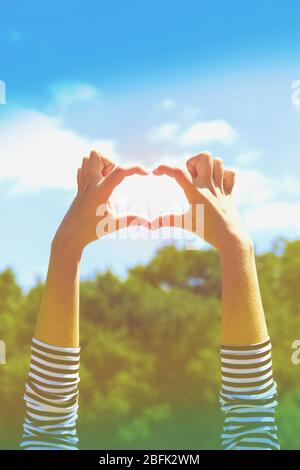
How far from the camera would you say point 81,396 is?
13.6 metres

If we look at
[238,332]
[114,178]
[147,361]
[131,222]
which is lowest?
[238,332]

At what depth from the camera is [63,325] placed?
73.9 inches

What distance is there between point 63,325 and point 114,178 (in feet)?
1.61

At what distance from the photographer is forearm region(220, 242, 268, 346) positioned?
6.05 feet

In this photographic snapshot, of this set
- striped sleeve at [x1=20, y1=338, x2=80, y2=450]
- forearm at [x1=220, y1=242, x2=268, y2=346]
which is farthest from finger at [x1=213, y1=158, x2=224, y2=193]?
striped sleeve at [x1=20, y1=338, x2=80, y2=450]

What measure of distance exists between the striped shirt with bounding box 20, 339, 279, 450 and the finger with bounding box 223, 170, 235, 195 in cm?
54

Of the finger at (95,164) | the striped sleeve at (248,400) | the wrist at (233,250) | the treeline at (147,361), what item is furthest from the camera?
the treeline at (147,361)

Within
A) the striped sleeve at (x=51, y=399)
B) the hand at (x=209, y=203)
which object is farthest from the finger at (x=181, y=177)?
the striped sleeve at (x=51, y=399)

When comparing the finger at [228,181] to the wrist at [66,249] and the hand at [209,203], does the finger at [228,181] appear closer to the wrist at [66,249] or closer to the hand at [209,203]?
the hand at [209,203]

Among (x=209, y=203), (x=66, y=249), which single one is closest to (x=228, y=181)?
(x=209, y=203)

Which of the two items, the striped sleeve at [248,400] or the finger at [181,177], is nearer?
the striped sleeve at [248,400]

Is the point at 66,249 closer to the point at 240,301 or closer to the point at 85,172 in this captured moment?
the point at 85,172

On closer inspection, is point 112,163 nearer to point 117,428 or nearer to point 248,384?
point 248,384

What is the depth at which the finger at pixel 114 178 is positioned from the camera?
76.7 inches
